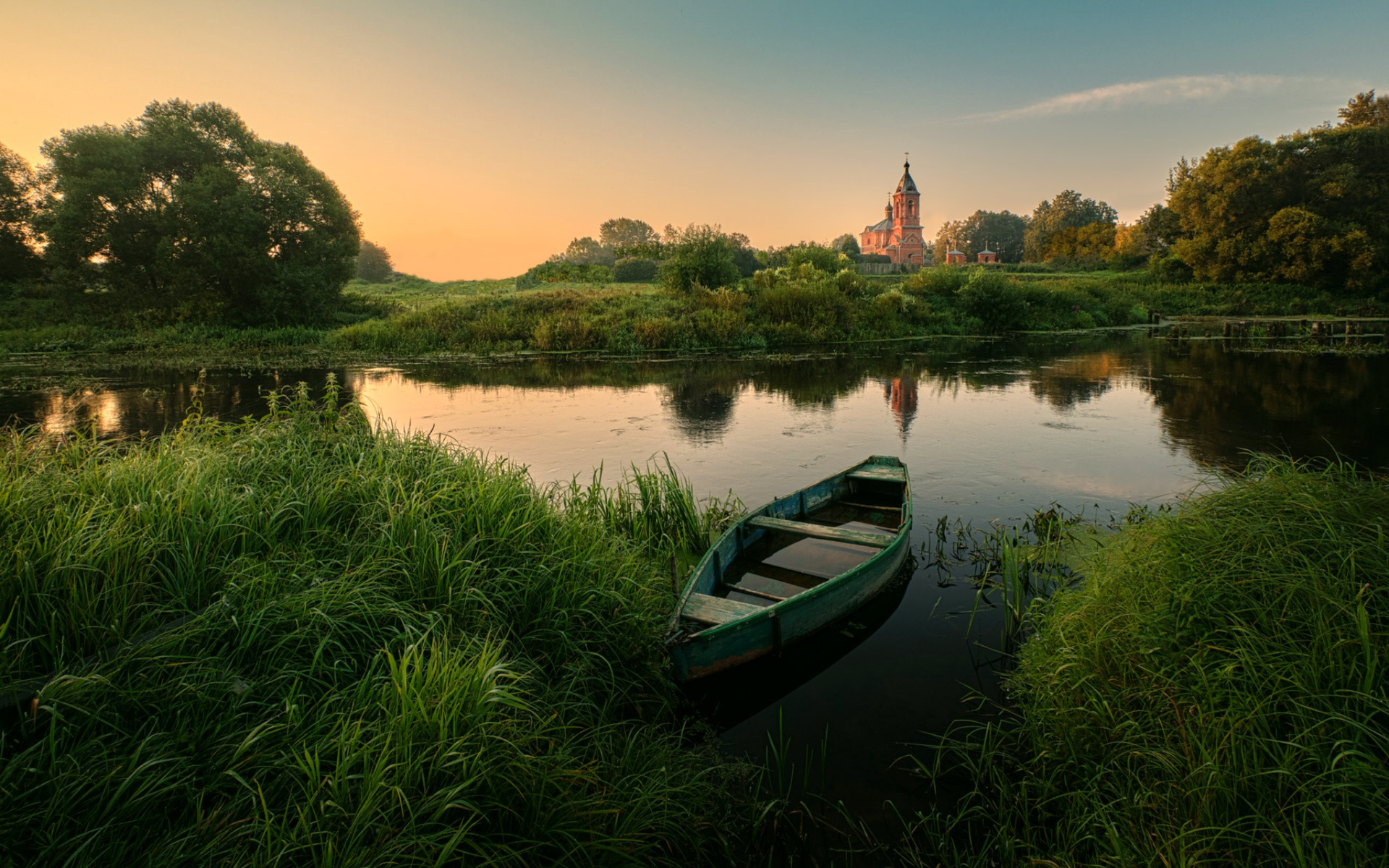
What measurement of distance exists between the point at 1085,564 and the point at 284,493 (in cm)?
608

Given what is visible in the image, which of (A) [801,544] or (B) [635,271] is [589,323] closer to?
(A) [801,544]

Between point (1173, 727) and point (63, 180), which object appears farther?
point (63, 180)

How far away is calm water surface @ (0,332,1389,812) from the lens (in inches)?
170

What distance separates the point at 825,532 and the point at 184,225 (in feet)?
126

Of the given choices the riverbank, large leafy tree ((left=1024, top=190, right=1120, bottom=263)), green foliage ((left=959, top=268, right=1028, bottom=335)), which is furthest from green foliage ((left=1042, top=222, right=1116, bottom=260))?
the riverbank

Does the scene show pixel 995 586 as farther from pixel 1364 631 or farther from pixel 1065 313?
pixel 1065 313

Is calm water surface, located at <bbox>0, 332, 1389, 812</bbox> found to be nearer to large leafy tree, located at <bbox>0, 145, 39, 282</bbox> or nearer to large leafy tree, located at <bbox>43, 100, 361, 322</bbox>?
large leafy tree, located at <bbox>43, 100, 361, 322</bbox>

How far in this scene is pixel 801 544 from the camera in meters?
6.58

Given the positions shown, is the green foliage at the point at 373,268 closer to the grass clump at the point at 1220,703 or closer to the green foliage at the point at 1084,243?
the green foliage at the point at 1084,243

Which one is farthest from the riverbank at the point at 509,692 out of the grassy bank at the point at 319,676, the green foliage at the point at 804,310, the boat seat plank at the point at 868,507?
the green foliage at the point at 804,310

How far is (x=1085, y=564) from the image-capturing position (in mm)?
5434

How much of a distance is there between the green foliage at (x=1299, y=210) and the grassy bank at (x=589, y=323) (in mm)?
15509

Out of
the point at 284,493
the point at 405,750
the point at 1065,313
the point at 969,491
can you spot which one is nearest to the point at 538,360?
the point at 969,491

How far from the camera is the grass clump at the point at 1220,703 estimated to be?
Answer: 223cm
